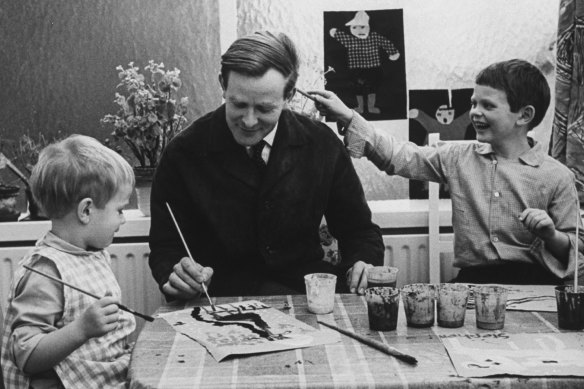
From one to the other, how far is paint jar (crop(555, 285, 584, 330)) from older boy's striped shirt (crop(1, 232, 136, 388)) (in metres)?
0.95

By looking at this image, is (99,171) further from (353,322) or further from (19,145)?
(19,145)

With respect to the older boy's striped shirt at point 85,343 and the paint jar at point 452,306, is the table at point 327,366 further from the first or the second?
the older boy's striped shirt at point 85,343

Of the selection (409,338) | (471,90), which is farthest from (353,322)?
(471,90)

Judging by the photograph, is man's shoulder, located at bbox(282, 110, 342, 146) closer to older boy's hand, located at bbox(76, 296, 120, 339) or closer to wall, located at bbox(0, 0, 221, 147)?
wall, located at bbox(0, 0, 221, 147)

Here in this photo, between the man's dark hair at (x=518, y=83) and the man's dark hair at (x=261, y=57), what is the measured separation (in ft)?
2.03

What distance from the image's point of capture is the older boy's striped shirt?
1486 millimetres

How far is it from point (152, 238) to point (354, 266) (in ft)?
1.94

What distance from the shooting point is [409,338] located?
4.44ft

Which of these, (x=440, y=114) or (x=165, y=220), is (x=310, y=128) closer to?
(x=165, y=220)

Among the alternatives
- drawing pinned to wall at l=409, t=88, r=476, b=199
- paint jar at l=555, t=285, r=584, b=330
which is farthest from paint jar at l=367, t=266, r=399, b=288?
drawing pinned to wall at l=409, t=88, r=476, b=199

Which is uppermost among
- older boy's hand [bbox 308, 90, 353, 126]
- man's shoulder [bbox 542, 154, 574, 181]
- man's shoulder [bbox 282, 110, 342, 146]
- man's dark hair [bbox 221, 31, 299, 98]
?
man's dark hair [bbox 221, 31, 299, 98]

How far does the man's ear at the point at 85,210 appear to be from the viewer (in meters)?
1.58

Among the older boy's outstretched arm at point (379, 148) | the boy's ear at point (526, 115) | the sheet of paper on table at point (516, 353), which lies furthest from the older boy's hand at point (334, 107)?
the sheet of paper on table at point (516, 353)

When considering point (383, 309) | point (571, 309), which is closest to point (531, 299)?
point (571, 309)
